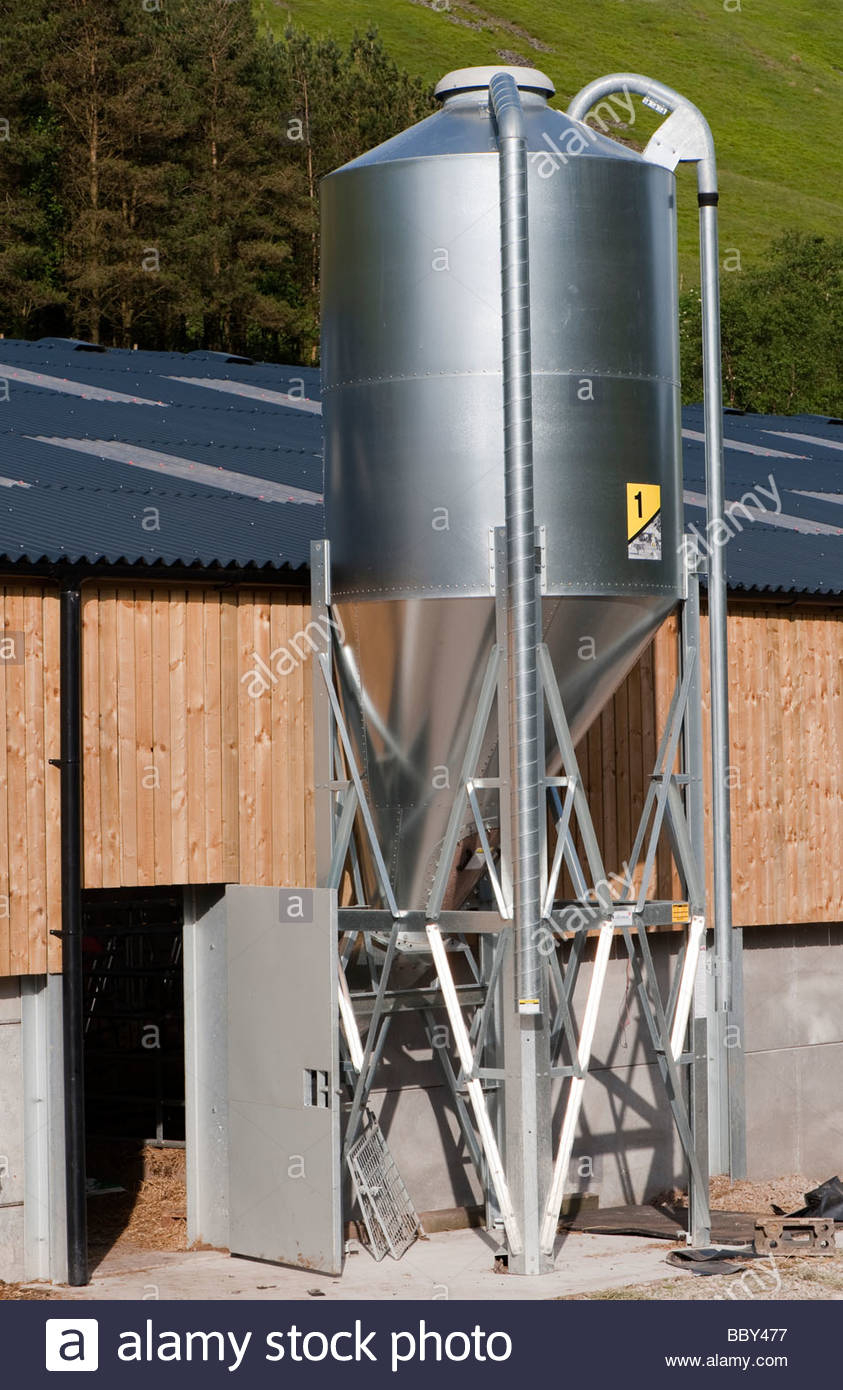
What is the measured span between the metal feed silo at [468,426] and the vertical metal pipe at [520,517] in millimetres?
285

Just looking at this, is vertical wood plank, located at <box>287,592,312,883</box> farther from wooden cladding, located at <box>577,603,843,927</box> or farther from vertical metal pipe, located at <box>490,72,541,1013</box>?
wooden cladding, located at <box>577,603,843,927</box>

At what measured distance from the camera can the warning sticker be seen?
14.6 metres

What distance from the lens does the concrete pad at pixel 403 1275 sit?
13.7m

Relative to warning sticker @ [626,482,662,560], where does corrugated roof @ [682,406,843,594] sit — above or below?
above

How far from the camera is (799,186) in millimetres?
138750

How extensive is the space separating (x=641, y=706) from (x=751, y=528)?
3.64 meters

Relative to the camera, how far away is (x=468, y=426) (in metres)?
14.2

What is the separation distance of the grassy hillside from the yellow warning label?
112242mm

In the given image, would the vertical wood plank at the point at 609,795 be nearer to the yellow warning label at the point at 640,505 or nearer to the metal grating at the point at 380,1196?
the yellow warning label at the point at 640,505

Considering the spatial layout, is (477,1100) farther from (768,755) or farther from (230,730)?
(768,755)

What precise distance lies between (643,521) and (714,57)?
156m

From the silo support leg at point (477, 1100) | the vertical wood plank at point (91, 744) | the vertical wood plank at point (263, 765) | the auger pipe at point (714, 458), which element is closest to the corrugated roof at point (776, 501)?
the auger pipe at point (714, 458)

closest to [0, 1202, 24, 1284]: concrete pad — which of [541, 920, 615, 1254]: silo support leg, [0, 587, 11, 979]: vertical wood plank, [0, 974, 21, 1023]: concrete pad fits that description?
[0, 974, 21, 1023]: concrete pad
